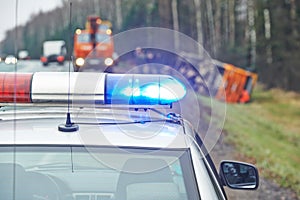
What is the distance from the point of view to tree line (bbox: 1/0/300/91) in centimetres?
3353

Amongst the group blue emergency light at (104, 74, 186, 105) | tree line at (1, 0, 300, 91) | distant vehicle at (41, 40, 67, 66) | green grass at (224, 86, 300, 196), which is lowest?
green grass at (224, 86, 300, 196)

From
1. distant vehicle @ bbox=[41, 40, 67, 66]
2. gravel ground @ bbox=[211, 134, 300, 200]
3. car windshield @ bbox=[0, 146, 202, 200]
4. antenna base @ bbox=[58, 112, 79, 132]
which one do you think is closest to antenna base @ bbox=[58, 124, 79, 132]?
antenna base @ bbox=[58, 112, 79, 132]

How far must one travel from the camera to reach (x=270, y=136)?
53.1 ft

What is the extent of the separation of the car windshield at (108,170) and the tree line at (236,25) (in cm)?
2678

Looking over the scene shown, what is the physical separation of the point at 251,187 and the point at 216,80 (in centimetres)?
2308

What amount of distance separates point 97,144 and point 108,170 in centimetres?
36

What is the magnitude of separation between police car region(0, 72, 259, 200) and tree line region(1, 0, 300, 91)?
26.6 meters

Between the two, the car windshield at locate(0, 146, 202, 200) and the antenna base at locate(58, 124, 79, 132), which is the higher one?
the antenna base at locate(58, 124, 79, 132)

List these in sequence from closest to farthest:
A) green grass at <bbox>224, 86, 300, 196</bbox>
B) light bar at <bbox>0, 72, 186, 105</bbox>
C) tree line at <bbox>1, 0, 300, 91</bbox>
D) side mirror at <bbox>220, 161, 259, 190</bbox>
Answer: light bar at <bbox>0, 72, 186, 105</bbox> → side mirror at <bbox>220, 161, 259, 190</bbox> → green grass at <bbox>224, 86, 300, 196</bbox> → tree line at <bbox>1, 0, 300, 91</bbox>

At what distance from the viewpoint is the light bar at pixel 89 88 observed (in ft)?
11.1

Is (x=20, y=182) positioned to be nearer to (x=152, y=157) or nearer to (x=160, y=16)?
(x=152, y=157)

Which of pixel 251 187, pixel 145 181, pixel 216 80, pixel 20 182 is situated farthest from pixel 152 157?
pixel 216 80

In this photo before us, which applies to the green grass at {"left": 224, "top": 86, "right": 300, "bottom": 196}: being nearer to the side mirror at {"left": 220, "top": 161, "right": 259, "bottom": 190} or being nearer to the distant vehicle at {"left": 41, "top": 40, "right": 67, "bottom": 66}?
the distant vehicle at {"left": 41, "top": 40, "right": 67, "bottom": 66}

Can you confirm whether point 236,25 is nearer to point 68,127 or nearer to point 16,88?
point 16,88
